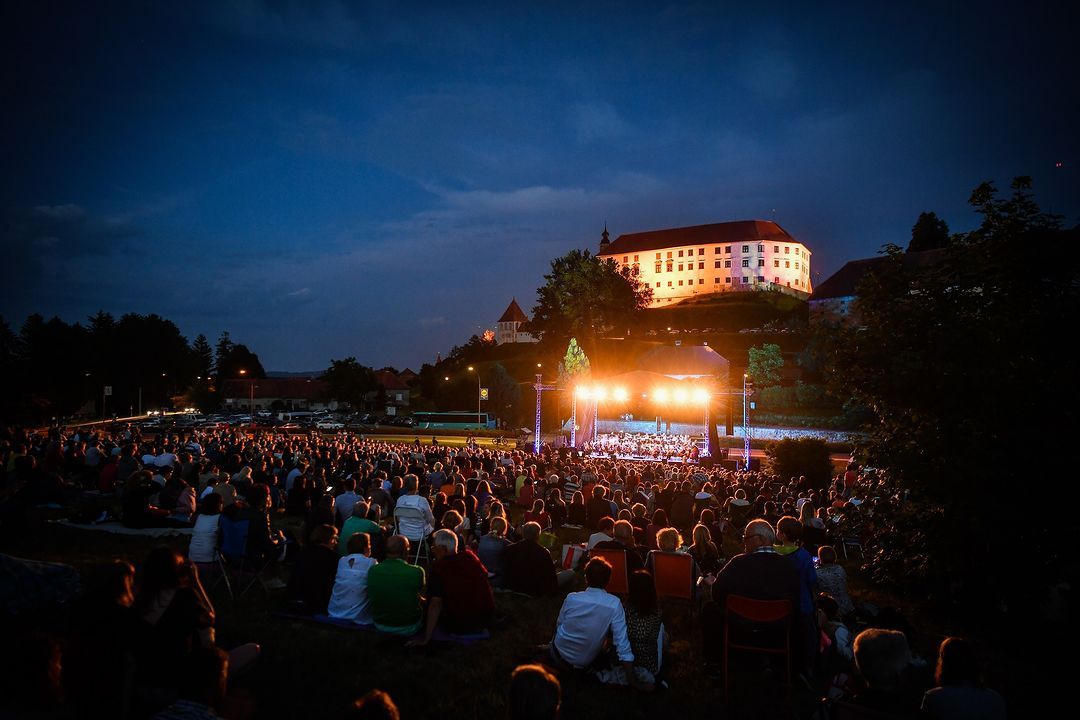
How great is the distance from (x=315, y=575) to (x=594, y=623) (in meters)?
3.30

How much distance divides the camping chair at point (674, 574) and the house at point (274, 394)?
309ft

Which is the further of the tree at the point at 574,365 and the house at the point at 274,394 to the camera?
the house at the point at 274,394

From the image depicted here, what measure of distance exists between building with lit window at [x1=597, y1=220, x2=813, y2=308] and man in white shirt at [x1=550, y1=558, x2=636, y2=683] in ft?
346

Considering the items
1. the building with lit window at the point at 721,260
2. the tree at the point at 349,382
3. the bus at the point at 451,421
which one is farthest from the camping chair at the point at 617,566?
the building with lit window at the point at 721,260

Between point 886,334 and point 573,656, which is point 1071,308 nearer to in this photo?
point 886,334

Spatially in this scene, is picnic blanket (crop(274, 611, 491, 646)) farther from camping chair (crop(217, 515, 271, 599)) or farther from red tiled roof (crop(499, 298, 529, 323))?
red tiled roof (crop(499, 298, 529, 323))

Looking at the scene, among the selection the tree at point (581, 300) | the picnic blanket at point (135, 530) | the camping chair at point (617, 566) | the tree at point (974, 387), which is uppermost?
the tree at point (581, 300)

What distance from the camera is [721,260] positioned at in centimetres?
11200

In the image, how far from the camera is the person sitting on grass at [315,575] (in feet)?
21.3

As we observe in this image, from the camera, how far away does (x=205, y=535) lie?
7488mm

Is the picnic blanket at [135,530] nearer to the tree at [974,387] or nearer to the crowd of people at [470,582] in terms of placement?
the crowd of people at [470,582]

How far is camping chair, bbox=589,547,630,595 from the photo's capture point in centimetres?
715

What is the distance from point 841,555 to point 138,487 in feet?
43.5

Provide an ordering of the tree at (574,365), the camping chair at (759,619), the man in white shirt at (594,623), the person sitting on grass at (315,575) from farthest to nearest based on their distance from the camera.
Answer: the tree at (574,365) → the person sitting on grass at (315,575) → the camping chair at (759,619) → the man in white shirt at (594,623)
